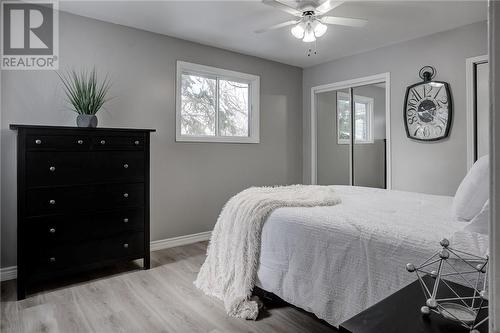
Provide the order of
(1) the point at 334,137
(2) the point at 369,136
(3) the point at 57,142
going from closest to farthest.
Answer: (3) the point at 57,142, (2) the point at 369,136, (1) the point at 334,137

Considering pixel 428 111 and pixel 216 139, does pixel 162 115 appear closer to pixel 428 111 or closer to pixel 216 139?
pixel 216 139

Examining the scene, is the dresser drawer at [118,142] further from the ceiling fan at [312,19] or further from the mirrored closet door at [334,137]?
the mirrored closet door at [334,137]

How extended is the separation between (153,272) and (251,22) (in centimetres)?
274

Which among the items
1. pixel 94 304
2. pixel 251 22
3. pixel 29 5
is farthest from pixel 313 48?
pixel 94 304

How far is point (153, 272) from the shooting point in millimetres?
2855

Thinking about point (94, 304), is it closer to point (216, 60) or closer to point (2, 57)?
point (2, 57)

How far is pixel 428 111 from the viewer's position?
3.63 metres

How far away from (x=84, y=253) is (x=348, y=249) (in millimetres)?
2206

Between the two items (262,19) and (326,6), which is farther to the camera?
(262,19)

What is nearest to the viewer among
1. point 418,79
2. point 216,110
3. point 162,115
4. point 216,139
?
point 162,115

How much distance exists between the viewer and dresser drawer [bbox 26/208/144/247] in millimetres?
2391

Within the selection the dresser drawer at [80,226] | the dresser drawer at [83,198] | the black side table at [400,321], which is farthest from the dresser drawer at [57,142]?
the black side table at [400,321]

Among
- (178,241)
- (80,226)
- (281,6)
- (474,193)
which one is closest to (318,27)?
(281,6)

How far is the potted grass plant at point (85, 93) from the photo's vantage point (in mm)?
2730
